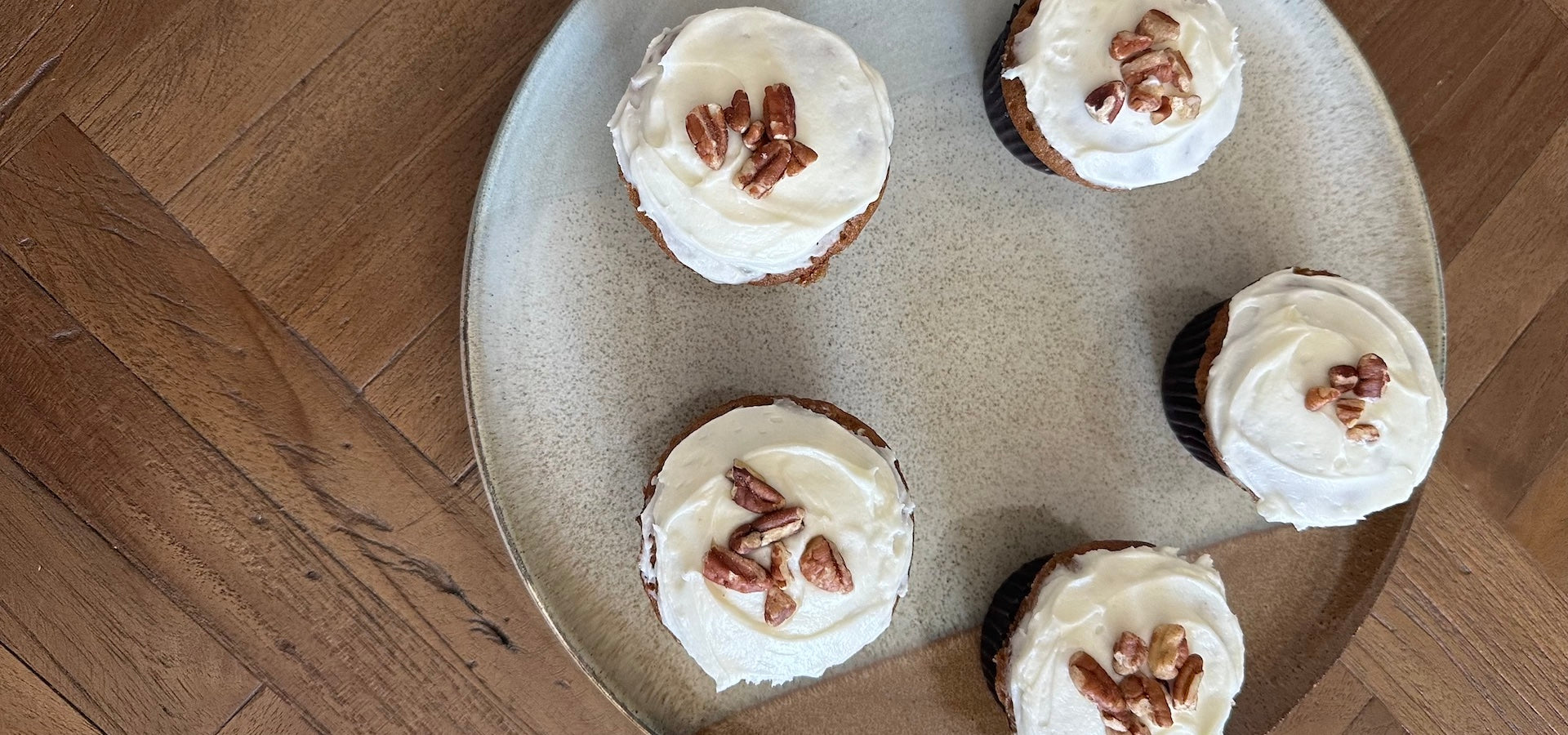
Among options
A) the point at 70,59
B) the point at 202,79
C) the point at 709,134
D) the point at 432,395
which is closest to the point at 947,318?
the point at 709,134

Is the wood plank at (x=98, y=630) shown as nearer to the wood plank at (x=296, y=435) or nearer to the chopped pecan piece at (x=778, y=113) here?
the wood plank at (x=296, y=435)

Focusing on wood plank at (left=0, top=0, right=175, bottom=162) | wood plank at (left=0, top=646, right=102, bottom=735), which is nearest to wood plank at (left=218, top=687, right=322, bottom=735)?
wood plank at (left=0, top=646, right=102, bottom=735)

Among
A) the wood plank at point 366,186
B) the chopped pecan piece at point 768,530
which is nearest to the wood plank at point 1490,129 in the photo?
the chopped pecan piece at point 768,530

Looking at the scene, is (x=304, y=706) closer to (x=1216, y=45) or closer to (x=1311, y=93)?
(x=1216, y=45)

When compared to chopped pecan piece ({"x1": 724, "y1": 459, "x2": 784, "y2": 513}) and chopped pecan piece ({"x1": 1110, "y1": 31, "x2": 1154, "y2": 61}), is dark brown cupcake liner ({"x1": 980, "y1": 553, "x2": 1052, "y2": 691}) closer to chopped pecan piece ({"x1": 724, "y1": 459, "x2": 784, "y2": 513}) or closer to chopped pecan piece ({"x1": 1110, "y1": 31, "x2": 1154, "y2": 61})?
chopped pecan piece ({"x1": 724, "y1": 459, "x2": 784, "y2": 513})

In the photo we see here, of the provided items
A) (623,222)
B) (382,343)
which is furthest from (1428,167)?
(382,343)
